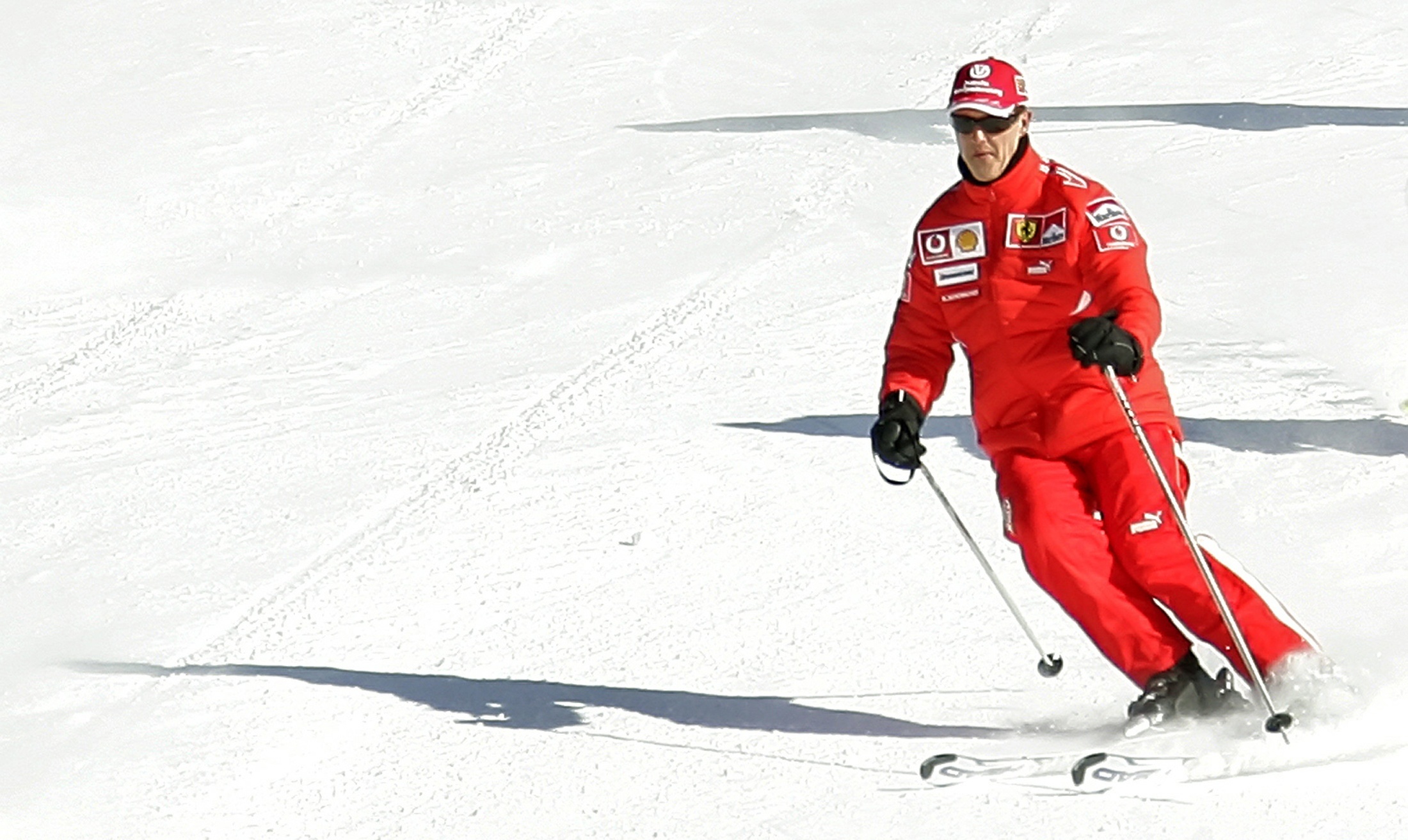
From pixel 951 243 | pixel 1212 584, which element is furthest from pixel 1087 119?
pixel 1212 584

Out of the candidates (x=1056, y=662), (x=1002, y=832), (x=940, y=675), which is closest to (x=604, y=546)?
(x=940, y=675)

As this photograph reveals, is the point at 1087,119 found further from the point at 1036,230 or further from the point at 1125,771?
the point at 1125,771

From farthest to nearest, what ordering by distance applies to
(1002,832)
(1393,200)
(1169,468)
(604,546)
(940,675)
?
(1393,200), (604,546), (940,675), (1169,468), (1002,832)

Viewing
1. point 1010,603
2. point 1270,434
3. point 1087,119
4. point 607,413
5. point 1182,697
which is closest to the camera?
point 1182,697

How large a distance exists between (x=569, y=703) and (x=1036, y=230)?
71.6 inches

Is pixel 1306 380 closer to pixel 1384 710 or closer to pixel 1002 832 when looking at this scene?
pixel 1384 710

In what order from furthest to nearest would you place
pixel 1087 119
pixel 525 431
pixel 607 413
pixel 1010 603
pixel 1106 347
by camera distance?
pixel 1087 119 < pixel 607 413 < pixel 525 431 < pixel 1010 603 < pixel 1106 347

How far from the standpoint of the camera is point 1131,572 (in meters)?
4.87

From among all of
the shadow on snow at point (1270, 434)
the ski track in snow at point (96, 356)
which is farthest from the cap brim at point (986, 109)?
the ski track in snow at point (96, 356)

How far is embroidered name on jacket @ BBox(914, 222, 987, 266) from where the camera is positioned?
5059 mm

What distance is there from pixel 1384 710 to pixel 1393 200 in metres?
5.48

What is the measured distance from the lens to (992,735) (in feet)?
16.9

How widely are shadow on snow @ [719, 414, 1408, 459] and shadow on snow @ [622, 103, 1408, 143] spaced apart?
156 inches

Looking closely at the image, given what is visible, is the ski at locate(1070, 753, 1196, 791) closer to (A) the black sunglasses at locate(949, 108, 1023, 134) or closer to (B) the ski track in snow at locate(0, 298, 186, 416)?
(A) the black sunglasses at locate(949, 108, 1023, 134)
